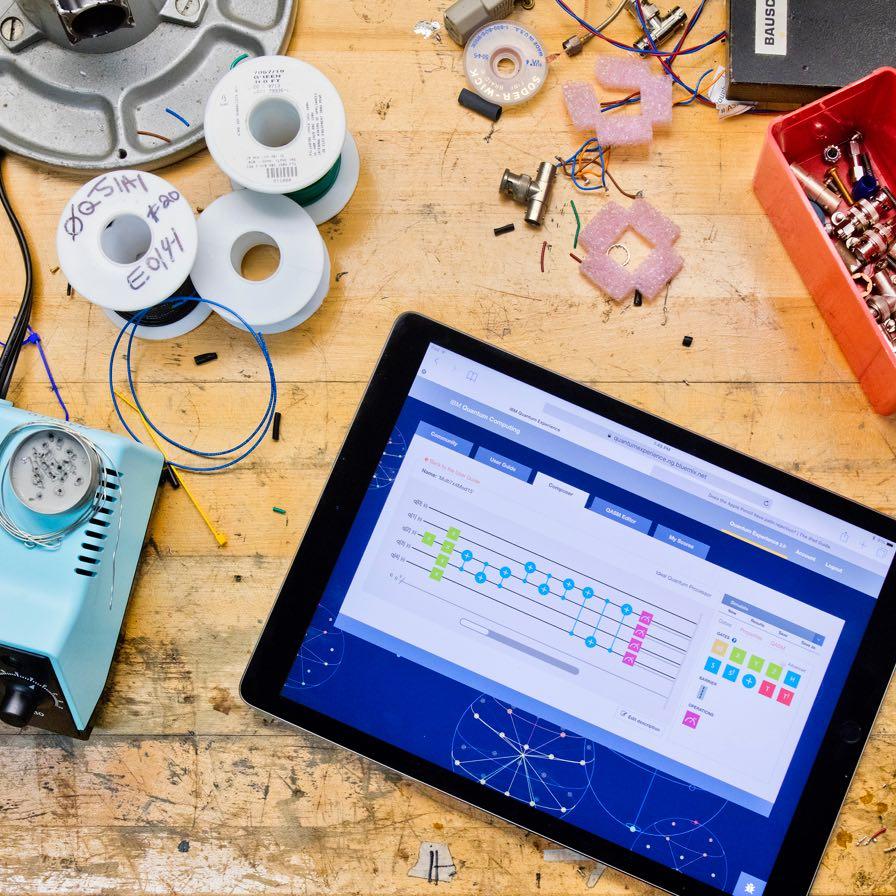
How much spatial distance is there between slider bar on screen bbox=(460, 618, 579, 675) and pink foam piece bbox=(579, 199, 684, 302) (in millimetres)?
394

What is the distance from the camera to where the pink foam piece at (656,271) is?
0.90 meters

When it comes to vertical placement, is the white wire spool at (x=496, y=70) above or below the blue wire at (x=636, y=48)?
below

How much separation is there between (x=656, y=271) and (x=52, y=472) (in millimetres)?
655

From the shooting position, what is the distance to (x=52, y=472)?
77cm

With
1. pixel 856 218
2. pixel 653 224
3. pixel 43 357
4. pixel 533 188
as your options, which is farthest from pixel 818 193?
pixel 43 357

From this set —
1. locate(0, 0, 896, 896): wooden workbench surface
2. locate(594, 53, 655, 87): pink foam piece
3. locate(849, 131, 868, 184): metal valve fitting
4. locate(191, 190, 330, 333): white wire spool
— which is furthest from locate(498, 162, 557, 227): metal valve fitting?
locate(849, 131, 868, 184): metal valve fitting

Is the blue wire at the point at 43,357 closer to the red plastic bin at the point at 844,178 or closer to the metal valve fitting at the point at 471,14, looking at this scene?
the metal valve fitting at the point at 471,14

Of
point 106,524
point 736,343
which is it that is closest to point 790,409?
point 736,343

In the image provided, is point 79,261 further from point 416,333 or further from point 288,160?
point 416,333

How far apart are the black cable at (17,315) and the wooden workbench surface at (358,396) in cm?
2

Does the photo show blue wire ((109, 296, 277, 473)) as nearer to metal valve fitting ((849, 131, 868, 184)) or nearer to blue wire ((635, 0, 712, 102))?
blue wire ((635, 0, 712, 102))

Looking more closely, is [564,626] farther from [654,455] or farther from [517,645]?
[654,455]

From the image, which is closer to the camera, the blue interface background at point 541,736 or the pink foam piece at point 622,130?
the blue interface background at point 541,736

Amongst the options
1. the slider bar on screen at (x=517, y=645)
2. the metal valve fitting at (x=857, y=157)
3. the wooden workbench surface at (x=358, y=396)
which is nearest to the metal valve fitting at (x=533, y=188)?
the wooden workbench surface at (x=358, y=396)
